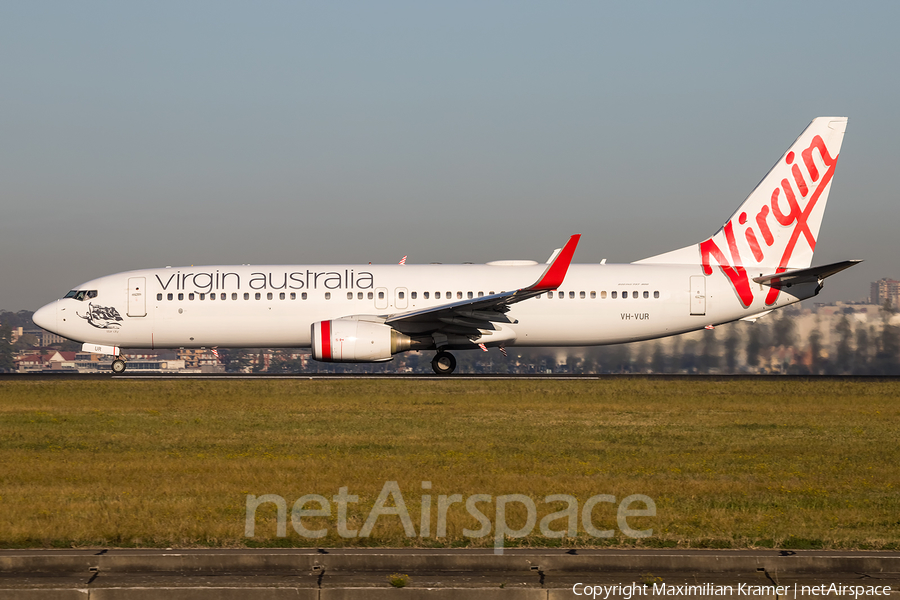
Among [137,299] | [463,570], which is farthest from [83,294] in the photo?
[463,570]

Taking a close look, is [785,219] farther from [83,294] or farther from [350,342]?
[83,294]

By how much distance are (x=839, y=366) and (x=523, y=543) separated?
98.8 ft

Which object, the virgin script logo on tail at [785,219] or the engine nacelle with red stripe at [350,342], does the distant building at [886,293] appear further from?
the engine nacelle with red stripe at [350,342]

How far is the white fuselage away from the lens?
28.6 m

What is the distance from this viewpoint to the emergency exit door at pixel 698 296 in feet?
93.7

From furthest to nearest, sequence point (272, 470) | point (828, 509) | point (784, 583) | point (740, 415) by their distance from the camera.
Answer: point (740, 415), point (272, 470), point (828, 509), point (784, 583)

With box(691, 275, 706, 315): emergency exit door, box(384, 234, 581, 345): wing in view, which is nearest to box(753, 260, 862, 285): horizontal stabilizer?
box(691, 275, 706, 315): emergency exit door

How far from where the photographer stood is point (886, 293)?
37406 millimetres

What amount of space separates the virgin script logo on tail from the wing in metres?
5.75

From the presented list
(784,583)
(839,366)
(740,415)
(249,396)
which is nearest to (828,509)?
(784,583)

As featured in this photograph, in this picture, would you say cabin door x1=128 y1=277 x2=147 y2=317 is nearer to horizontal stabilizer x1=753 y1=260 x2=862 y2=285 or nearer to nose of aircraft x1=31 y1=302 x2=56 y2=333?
nose of aircraft x1=31 y1=302 x2=56 y2=333

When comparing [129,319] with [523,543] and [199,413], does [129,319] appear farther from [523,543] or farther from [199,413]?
[523,543]

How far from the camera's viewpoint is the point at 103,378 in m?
28.2

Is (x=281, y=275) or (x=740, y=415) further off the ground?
(x=281, y=275)
